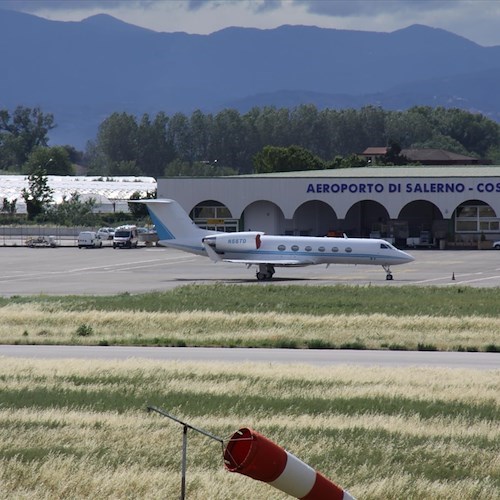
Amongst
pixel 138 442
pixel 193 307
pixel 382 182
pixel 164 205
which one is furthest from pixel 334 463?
pixel 382 182

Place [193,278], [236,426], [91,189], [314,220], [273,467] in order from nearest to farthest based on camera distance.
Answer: [273,467]
[236,426]
[193,278]
[314,220]
[91,189]

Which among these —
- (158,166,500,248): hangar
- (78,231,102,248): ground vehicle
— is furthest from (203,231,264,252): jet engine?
(78,231,102,248): ground vehicle

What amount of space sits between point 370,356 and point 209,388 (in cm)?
866

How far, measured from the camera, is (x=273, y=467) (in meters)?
9.19

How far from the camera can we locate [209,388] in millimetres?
21797

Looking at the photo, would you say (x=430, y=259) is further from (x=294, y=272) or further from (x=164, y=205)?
(x=164, y=205)

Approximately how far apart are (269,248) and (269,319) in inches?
927

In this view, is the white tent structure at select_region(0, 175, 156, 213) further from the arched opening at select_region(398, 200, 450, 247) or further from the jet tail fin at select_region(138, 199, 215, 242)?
the jet tail fin at select_region(138, 199, 215, 242)

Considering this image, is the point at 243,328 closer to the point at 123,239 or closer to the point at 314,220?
the point at 123,239

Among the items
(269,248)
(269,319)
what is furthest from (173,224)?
(269,319)

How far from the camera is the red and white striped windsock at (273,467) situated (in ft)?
29.8

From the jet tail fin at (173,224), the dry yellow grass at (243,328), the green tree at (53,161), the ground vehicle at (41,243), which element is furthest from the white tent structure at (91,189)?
the dry yellow grass at (243,328)

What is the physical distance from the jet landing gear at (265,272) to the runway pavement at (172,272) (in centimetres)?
49

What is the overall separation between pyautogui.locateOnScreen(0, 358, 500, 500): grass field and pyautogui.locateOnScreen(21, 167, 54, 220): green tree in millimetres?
102818
